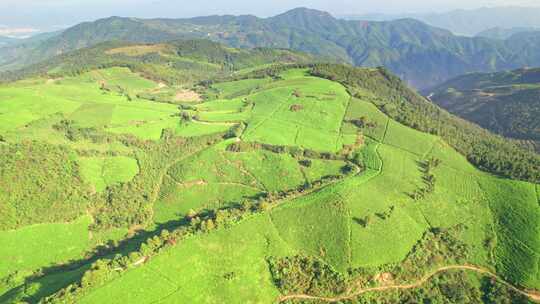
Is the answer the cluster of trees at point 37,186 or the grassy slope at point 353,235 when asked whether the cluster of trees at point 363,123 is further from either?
the cluster of trees at point 37,186

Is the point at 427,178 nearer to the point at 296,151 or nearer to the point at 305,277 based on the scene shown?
the point at 296,151

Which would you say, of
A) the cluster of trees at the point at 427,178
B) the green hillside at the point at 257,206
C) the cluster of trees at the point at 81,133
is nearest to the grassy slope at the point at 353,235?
the green hillside at the point at 257,206

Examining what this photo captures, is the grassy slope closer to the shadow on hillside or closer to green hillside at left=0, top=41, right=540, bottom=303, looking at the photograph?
green hillside at left=0, top=41, right=540, bottom=303

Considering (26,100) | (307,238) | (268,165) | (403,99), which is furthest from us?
(403,99)

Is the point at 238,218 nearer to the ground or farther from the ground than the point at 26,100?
nearer to the ground

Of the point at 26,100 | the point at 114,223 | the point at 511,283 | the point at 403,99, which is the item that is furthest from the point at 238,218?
the point at 403,99

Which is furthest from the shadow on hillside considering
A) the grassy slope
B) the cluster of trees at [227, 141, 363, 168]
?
the cluster of trees at [227, 141, 363, 168]

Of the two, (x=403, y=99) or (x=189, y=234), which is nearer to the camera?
(x=189, y=234)

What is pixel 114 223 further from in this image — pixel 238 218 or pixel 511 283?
pixel 511 283
